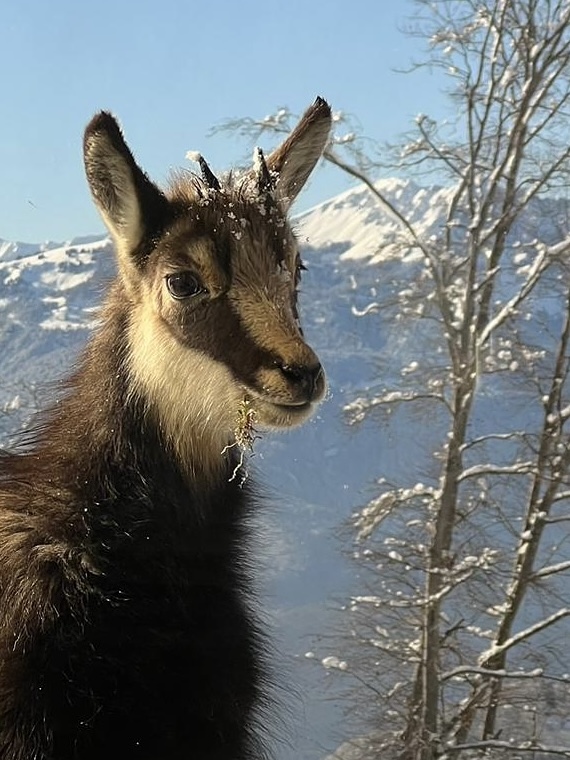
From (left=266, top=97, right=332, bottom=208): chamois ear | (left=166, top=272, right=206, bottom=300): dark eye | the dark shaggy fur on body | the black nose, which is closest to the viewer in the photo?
the dark shaggy fur on body

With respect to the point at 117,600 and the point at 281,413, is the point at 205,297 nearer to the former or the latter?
the point at 281,413

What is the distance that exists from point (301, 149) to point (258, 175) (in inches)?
12.8

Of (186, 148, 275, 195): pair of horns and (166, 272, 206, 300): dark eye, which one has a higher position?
(186, 148, 275, 195): pair of horns

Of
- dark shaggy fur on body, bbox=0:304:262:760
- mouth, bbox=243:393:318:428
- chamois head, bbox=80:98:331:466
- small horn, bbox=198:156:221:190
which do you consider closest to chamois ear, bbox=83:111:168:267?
chamois head, bbox=80:98:331:466

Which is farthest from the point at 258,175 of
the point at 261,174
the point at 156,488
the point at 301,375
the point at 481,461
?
the point at 481,461

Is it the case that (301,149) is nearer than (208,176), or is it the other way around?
(208,176)

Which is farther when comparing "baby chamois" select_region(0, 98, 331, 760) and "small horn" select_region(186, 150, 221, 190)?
"small horn" select_region(186, 150, 221, 190)

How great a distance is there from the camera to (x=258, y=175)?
2.59m

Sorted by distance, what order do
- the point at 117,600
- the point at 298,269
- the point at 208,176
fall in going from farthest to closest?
the point at 298,269 → the point at 208,176 → the point at 117,600

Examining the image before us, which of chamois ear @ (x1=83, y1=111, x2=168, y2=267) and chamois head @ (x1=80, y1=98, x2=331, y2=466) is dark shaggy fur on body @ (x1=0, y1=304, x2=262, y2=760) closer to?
chamois head @ (x1=80, y1=98, x2=331, y2=466)

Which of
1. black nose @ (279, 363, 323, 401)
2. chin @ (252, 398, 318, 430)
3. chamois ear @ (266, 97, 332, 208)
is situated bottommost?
chin @ (252, 398, 318, 430)

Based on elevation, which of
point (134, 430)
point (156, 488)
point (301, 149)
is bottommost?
point (156, 488)

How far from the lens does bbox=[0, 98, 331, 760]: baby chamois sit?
1.97 m

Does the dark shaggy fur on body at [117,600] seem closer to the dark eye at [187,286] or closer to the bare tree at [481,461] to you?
the dark eye at [187,286]
